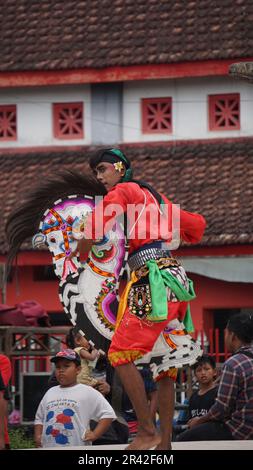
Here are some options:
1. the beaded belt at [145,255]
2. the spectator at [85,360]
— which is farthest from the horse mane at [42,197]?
the spectator at [85,360]

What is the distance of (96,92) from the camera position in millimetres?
22234

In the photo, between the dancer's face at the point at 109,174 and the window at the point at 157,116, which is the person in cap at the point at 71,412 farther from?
the window at the point at 157,116

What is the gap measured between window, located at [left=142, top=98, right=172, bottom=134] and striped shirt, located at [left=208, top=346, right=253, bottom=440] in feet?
40.6

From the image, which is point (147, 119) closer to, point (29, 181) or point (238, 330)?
point (29, 181)

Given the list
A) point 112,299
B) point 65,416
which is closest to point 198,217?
point 112,299

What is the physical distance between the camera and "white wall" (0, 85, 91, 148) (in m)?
22.3

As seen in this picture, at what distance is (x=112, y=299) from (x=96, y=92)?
12.7 m

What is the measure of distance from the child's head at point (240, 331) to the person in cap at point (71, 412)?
1.08 meters

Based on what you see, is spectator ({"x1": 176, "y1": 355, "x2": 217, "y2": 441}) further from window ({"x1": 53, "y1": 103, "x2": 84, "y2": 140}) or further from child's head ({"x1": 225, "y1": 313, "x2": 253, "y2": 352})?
window ({"x1": 53, "y1": 103, "x2": 84, "y2": 140})

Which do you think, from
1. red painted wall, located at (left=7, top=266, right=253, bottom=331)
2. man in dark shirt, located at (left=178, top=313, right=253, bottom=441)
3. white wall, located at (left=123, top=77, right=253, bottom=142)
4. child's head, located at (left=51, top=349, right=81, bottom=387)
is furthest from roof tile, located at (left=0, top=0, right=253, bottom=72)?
man in dark shirt, located at (left=178, top=313, right=253, bottom=441)

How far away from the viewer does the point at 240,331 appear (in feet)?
33.3

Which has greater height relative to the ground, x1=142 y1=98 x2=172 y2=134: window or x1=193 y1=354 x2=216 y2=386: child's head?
x1=142 y1=98 x2=172 y2=134: window

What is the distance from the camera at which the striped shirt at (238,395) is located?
982 centimetres

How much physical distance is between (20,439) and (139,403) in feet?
18.9
